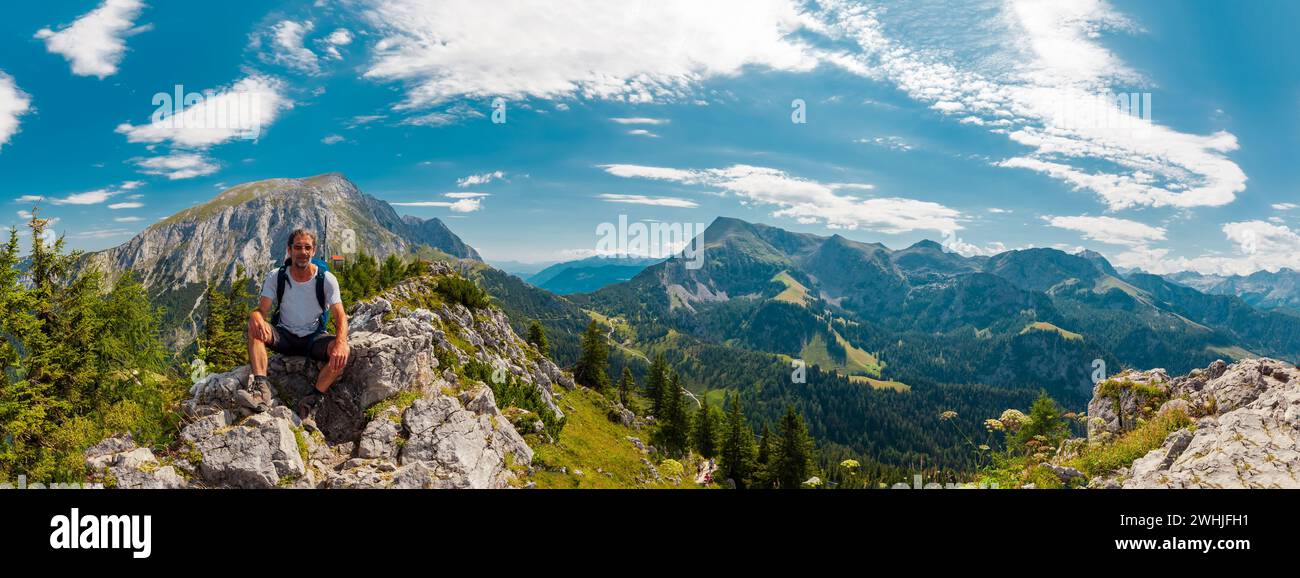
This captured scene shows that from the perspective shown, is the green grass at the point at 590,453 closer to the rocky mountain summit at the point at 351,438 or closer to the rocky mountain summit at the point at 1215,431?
the rocky mountain summit at the point at 351,438

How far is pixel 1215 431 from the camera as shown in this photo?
549 inches

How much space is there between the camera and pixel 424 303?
60.5 m

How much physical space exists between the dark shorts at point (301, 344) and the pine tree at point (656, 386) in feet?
221

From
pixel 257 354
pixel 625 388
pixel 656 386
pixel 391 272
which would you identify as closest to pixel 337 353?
pixel 257 354

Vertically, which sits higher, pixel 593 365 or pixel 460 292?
pixel 460 292

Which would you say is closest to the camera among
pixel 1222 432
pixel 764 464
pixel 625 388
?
pixel 1222 432

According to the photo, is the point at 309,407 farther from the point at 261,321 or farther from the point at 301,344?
the point at 261,321

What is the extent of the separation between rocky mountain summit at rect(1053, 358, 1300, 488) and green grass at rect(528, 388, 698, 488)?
2345 centimetres

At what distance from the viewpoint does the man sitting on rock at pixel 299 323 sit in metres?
13.1

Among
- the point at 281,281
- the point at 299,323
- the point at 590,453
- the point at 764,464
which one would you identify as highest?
the point at 281,281

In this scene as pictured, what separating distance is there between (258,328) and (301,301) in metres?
1.49
